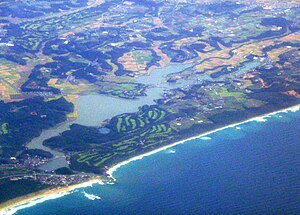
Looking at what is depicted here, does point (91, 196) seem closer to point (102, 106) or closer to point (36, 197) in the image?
point (36, 197)

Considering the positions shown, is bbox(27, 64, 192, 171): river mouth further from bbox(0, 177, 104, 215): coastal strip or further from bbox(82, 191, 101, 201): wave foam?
bbox(82, 191, 101, 201): wave foam

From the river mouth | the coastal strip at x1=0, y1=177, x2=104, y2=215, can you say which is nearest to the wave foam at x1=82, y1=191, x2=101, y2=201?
the coastal strip at x1=0, y1=177, x2=104, y2=215

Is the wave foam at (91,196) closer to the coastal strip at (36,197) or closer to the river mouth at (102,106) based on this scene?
the coastal strip at (36,197)

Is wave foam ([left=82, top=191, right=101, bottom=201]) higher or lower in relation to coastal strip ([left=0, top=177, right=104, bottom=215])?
lower

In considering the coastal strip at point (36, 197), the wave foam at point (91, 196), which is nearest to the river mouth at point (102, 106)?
the coastal strip at point (36, 197)

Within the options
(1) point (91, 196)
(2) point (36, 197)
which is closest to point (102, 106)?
(1) point (91, 196)

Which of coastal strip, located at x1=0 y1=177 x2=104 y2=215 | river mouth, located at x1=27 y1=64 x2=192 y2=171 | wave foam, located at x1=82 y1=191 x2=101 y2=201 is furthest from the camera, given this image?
river mouth, located at x1=27 y1=64 x2=192 y2=171
